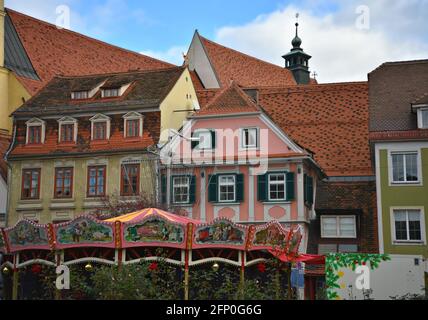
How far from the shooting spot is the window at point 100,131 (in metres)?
33.8

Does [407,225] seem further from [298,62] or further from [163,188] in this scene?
[298,62]

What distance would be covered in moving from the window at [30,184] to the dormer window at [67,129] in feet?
6.51

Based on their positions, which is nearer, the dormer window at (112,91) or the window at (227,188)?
the window at (227,188)

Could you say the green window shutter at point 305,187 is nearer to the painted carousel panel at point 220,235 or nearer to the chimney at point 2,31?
the painted carousel panel at point 220,235

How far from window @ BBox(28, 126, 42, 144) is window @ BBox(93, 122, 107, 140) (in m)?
2.80

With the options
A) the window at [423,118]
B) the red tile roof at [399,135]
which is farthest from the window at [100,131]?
the window at [423,118]

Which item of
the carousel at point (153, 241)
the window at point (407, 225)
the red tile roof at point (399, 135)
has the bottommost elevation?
the carousel at point (153, 241)

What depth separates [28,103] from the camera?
35719mm

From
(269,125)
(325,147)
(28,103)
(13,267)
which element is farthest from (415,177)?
(28,103)

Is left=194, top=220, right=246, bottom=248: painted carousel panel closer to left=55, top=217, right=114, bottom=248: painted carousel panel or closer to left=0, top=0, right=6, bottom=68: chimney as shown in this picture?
left=55, top=217, right=114, bottom=248: painted carousel panel

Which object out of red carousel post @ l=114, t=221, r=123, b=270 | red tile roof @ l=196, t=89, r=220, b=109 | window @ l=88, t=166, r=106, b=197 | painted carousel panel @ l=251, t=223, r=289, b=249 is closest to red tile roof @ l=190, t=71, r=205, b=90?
red tile roof @ l=196, t=89, r=220, b=109

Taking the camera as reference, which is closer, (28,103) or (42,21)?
(28,103)
